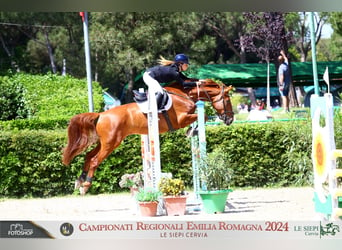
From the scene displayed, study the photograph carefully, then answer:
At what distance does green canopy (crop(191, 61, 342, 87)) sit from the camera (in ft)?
40.7

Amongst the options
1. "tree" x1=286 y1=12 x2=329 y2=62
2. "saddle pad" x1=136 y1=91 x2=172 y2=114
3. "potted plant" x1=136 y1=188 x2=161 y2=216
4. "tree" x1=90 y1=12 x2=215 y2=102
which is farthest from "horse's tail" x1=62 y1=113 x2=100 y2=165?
"tree" x1=90 y1=12 x2=215 y2=102

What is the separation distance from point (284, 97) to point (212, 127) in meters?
2.11

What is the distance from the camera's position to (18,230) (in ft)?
18.7

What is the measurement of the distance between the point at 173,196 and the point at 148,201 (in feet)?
0.71

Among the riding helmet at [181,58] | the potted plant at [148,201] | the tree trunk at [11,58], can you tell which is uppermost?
the tree trunk at [11,58]

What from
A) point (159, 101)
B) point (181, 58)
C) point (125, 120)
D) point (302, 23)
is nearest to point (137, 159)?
point (125, 120)

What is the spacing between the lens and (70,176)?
26.3ft

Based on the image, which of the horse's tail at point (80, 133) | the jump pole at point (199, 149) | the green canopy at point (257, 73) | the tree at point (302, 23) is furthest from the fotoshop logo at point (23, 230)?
the tree at point (302, 23)

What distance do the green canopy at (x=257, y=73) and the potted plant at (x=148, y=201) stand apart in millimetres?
6800

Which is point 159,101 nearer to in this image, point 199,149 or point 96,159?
point 199,149

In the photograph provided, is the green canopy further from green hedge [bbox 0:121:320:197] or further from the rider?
the rider

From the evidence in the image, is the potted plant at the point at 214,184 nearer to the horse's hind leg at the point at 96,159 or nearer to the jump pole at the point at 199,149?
the jump pole at the point at 199,149

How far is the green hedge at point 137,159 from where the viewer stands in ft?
25.9
